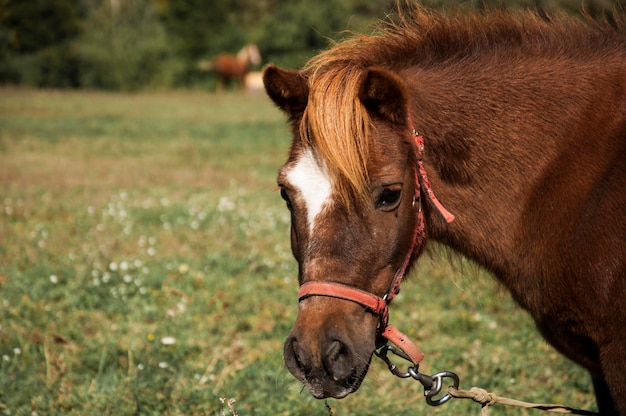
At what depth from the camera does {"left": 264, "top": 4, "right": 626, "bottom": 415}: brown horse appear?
2.57 metres

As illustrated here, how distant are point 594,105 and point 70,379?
10.9 feet

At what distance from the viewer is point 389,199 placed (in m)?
2.64

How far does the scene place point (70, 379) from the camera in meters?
4.28

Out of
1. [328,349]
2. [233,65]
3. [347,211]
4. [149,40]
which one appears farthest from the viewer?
[233,65]

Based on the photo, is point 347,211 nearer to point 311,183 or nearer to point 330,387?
point 311,183

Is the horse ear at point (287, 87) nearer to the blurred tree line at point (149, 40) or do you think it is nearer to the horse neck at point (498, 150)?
the horse neck at point (498, 150)

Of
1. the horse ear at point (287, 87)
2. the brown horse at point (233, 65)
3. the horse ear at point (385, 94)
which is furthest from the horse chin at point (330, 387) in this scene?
the brown horse at point (233, 65)

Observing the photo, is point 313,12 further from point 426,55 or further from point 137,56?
point 426,55

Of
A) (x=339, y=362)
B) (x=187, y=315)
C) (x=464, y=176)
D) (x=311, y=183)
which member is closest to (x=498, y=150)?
(x=464, y=176)

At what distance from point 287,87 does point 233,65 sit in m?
36.0

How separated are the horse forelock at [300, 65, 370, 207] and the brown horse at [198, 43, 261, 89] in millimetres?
36071

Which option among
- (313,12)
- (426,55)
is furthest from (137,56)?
(426,55)

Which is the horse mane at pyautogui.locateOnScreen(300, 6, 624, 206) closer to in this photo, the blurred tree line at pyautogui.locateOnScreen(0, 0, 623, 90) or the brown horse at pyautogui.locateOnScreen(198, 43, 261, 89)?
the blurred tree line at pyautogui.locateOnScreen(0, 0, 623, 90)

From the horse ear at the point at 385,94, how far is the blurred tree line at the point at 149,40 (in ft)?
94.9
